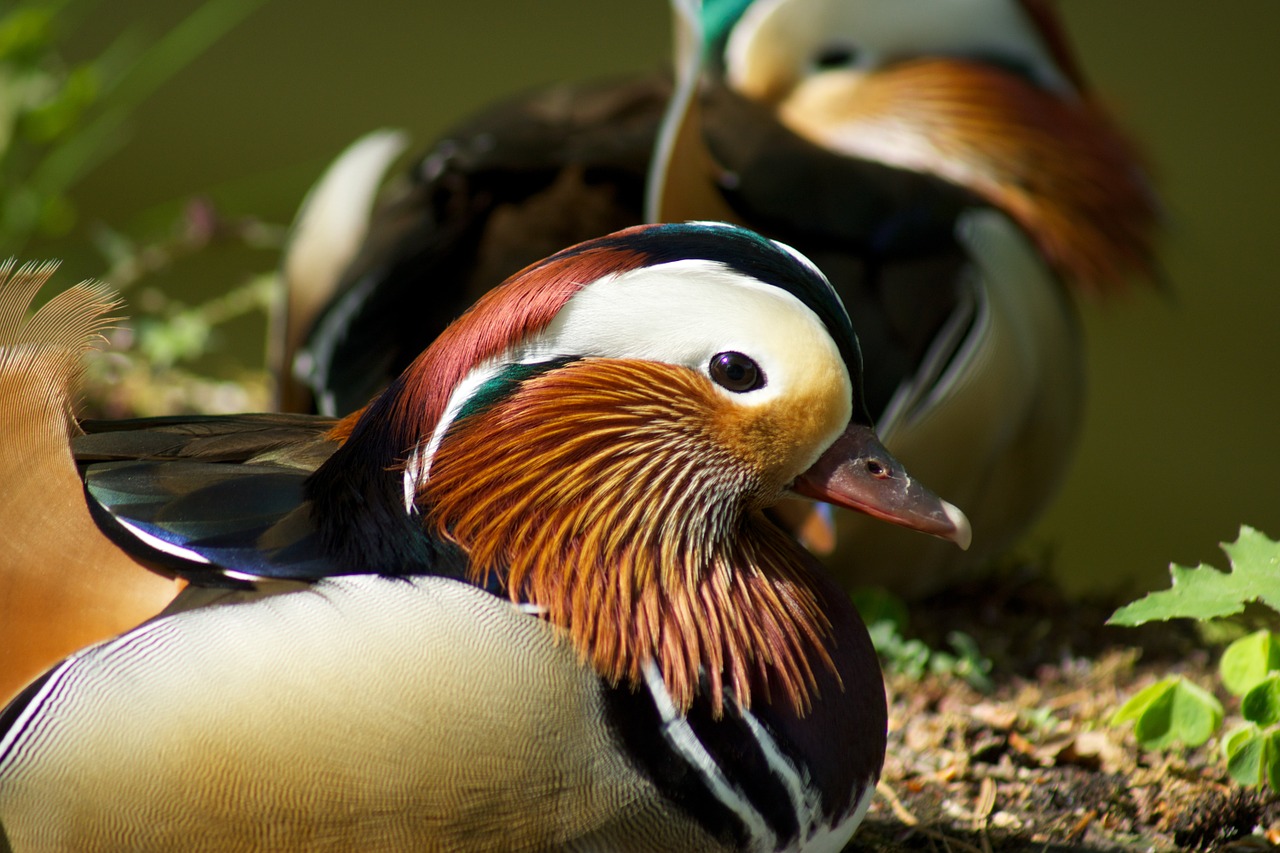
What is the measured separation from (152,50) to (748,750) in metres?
3.10

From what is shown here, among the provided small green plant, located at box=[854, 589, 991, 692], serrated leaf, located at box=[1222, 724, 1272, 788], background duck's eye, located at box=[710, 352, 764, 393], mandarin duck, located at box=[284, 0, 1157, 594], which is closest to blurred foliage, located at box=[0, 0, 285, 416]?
mandarin duck, located at box=[284, 0, 1157, 594]

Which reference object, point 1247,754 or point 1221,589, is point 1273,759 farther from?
point 1221,589

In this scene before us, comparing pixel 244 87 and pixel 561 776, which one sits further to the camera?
pixel 244 87

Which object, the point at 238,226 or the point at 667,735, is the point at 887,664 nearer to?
the point at 667,735

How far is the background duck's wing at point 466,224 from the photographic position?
181 centimetres

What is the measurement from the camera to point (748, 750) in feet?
3.36

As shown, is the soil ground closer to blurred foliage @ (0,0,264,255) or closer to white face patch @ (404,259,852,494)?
white face patch @ (404,259,852,494)

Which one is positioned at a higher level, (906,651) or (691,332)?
(691,332)

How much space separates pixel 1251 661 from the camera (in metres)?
1.33

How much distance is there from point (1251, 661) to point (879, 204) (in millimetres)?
870

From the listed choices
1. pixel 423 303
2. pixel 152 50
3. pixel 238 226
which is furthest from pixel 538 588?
pixel 152 50

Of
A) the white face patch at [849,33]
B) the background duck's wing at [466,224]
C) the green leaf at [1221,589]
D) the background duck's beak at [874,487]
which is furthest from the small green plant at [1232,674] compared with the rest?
the white face patch at [849,33]

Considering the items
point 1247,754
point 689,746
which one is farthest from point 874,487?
point 1247,754

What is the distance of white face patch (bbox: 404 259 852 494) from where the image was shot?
1.02 m
